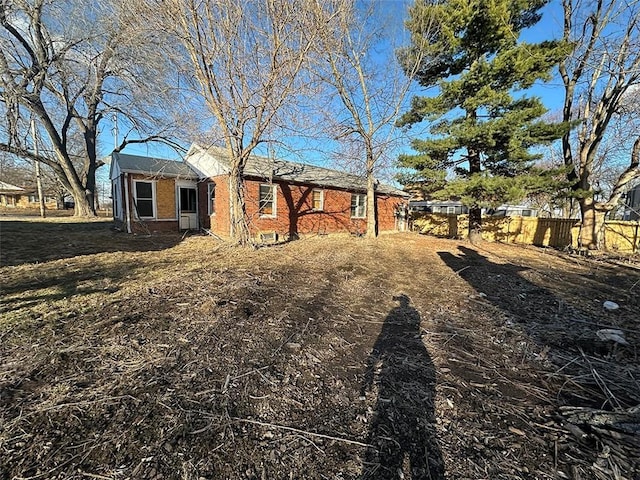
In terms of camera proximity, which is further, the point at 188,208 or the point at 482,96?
the point at 188,208

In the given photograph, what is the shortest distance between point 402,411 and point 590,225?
555 inches

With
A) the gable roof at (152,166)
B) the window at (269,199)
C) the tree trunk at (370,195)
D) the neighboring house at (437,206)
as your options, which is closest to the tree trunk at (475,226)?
the tree trunk at (370,195)

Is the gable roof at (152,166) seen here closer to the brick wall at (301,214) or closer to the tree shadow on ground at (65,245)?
the tree shadow on ground at (65,245)

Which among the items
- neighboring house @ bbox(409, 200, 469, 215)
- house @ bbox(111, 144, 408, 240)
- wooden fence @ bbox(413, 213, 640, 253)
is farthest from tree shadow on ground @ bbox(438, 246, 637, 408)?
neighboring house @ bbox(409, 200, 469, 215)

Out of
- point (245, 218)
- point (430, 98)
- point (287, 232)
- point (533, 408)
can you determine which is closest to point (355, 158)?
point (430, 98)

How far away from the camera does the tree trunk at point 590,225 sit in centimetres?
1119

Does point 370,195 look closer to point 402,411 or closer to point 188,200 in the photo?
point 188,200

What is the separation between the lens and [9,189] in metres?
39.3

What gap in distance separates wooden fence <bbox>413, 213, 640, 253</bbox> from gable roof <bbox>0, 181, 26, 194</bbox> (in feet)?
179

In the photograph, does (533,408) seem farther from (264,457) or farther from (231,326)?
(231,326)

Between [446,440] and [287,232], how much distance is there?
10806mm

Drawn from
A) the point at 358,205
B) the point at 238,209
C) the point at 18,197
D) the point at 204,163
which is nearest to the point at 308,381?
the point at 238,209

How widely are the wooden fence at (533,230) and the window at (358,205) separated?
4.84 meters

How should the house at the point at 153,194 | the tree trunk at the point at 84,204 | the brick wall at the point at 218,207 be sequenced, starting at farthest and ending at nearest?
the tree trunk at the point at 84,204 → the house at the point at 153,194 → the brick wall at the point at 218,207
